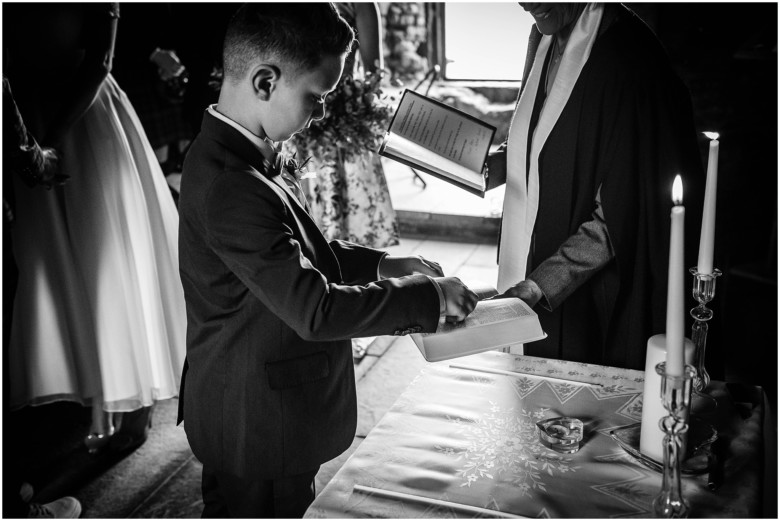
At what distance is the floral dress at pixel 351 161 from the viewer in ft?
10.9

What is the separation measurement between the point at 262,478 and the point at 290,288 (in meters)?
0.47

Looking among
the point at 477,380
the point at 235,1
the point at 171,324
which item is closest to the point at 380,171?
the point at 235,1

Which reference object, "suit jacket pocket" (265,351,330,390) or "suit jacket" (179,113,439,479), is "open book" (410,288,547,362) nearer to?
"suit jacket" (179,113,439,479)

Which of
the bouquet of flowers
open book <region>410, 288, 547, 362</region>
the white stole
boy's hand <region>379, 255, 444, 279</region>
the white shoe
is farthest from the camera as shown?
the bouquet of flowers

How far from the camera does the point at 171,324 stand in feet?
9.34

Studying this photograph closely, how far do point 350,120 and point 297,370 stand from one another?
2.08 m

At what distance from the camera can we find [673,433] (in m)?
1.01

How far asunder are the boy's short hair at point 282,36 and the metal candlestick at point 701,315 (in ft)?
2.61

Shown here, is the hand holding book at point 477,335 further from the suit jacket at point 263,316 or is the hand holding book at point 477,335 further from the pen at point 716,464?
the pen at point 716,464

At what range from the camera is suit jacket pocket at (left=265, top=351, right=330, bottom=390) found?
1419mm

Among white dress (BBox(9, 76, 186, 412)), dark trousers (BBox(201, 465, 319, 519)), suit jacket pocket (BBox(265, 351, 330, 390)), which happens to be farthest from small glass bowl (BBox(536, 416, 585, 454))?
white dress (BBox(9, 76, 186, 412))

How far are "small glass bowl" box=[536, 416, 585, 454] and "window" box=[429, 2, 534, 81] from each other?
569 cm

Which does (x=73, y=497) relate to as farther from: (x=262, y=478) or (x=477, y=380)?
(x=477, y=380)

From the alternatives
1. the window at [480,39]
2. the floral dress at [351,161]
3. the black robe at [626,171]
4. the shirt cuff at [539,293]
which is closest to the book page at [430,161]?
the black robe at [626,171]
